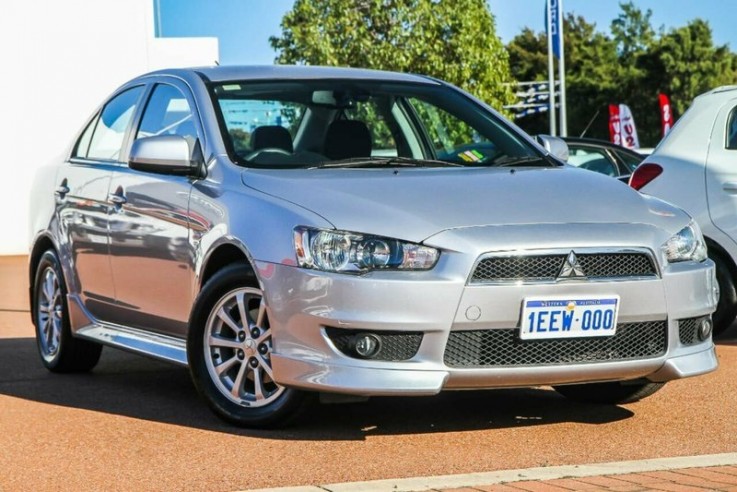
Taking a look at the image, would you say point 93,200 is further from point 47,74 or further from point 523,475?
point 47,74

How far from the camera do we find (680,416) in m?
6.82

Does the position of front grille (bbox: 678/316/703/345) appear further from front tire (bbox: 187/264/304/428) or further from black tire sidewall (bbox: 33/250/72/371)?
black tire sidewall (bbox: 33/250/72/371)

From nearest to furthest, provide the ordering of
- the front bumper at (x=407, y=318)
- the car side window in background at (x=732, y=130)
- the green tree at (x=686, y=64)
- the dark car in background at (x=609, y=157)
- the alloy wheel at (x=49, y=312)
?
1. the front bumper at (x=407, y=318)
2. the alloy wheel at (x=49, y=312)
3. the car side window in background at (x=732, y=130)
4. the dark car in background at (x=609, y=157)
5. the green tree at (x=686, y=64)

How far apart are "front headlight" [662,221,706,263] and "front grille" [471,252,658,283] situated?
192mm

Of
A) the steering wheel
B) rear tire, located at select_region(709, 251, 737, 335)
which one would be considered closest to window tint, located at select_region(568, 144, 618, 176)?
rear tire, located at select_region(709, 251, 737, 335)

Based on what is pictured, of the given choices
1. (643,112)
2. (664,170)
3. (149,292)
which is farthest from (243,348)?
(643,112)

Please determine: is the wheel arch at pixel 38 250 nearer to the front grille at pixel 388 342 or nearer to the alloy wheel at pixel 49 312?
the alloy wheel at pixel 49 312

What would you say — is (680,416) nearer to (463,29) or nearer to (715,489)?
(715,489)

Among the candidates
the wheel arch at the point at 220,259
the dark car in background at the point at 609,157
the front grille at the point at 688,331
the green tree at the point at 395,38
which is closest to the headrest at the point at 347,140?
the wheel arch at the point at 220,259

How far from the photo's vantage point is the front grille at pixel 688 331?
6.42m

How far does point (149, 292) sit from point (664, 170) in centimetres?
409

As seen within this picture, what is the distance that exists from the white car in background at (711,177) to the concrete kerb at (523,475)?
4.15 metres

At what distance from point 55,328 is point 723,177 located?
4300mm

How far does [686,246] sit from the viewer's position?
6484 millimetres
